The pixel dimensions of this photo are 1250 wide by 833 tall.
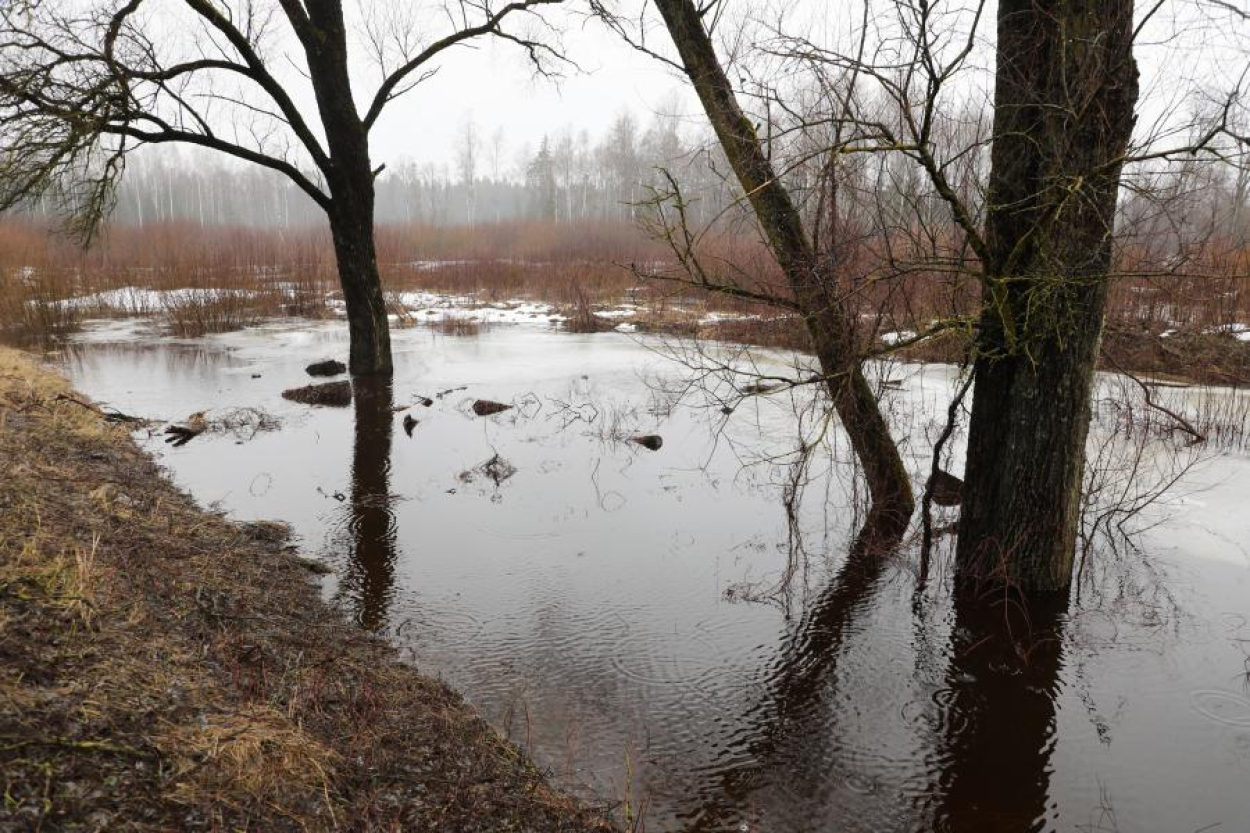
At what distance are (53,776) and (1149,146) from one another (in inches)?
207

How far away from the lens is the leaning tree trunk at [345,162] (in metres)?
10.4

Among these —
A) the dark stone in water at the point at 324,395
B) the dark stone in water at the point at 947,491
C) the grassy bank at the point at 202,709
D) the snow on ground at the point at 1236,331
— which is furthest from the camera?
the snow on ground at the point at 1236,331

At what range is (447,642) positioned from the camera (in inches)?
175

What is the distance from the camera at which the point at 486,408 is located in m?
10.3

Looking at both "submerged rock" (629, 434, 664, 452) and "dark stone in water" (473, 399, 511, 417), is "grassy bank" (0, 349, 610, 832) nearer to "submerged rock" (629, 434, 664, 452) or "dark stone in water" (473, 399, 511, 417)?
"submerged rock" (629, 434, 664, 452)

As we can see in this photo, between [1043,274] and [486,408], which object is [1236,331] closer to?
[1043,274]

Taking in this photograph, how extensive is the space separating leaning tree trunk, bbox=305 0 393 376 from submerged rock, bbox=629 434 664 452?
514cm

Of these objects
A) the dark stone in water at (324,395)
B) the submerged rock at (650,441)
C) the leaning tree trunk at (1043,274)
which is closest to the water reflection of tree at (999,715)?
the leaning tree trunk at (1043,274)

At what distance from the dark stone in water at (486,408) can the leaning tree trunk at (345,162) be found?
273cm

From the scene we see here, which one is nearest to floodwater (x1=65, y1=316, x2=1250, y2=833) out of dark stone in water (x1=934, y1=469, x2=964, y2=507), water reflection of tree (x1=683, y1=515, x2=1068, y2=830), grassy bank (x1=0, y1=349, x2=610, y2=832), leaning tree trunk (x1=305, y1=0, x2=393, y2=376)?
water reflection of tree (x1=683, y1=515, x2=1068, y2=830)

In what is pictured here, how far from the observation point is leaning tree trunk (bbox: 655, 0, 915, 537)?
5.80 meters

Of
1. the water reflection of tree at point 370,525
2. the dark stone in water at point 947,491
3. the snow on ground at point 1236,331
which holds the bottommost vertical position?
the water reflection of tree at point 370,525

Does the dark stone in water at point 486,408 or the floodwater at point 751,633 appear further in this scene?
the dark stone in water at point 486,408

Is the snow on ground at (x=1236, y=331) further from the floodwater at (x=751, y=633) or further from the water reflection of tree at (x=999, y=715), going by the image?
the water reflection of tree at (x=999, y=715)
